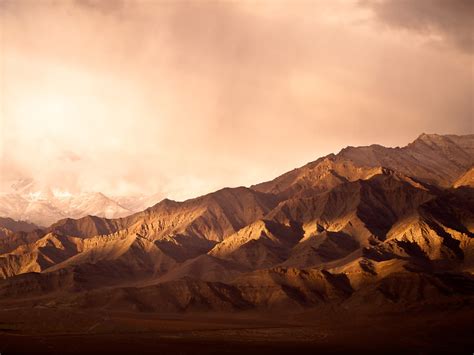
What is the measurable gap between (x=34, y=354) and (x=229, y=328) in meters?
71.8

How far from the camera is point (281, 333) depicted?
18150 centimetres

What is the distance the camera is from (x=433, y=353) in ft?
456

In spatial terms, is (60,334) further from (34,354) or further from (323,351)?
(323,351)

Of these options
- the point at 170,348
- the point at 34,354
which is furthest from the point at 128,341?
the point at 34,354

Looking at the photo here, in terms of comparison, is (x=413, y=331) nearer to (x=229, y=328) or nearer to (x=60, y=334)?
(x=229, y=328)

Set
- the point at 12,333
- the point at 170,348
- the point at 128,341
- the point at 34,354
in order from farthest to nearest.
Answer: the point at 12,333
the point at 128,341
the point at 170,348
the point at 34,354

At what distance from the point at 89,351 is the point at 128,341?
68.9ft

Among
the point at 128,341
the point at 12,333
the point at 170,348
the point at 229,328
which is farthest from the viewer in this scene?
the point at 229,328

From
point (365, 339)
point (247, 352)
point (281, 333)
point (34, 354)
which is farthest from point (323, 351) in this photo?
point (34, 354)

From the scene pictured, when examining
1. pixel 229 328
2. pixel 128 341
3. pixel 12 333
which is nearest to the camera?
pixel 128 341

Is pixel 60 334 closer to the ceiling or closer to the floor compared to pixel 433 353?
closer to the ceiling

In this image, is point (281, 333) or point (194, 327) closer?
point (281, 333)

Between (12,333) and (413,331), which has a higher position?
(12,333)

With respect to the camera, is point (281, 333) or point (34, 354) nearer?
point (34, 354)
